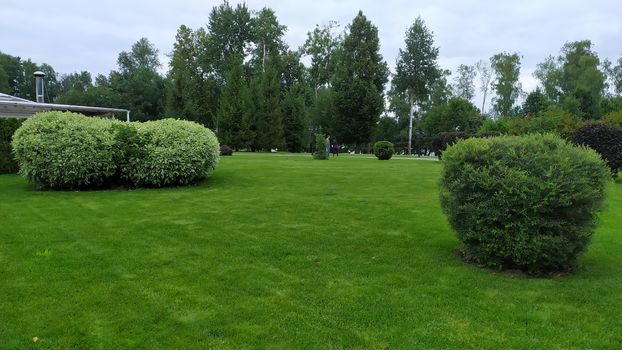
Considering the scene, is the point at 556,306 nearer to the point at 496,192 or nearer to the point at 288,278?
the point at 496,192

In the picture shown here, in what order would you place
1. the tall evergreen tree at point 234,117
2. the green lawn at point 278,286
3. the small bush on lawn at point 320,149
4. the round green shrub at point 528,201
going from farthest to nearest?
the tall evergreen tree at point 234,117, the small bush on lawn at point 320,149, the round green shrub at point 528,201, the green lawn at point 278,286

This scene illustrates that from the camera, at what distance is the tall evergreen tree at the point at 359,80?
35.6 meters

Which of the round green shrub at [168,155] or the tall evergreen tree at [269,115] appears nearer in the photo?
the round green shrub at [168,155]

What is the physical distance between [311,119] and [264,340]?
137ft

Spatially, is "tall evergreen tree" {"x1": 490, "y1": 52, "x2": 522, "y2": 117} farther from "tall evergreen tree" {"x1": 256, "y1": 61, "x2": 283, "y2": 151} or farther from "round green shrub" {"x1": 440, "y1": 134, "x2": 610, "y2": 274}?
"round green shrub" {"x1": 440, "y1": 134, "x2": 610, "y2": 274}

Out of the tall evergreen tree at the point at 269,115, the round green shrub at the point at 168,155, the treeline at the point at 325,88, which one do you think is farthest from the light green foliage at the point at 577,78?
the round green shrub at the point at 168,155

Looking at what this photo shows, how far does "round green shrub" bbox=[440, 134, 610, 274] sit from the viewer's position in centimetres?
401

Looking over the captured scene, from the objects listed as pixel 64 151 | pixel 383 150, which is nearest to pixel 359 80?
pixel 383 150

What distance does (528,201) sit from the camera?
4.03m

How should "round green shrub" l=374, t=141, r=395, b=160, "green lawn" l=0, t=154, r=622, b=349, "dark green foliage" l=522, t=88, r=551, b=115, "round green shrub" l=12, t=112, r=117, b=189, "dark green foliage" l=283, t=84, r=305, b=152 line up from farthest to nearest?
"dark green foliage" l=522, t=88, r=551, b=115
"dark green foliage" l=283, t=84, r=305, b=152
"round green shrub" l=374, t=141, r=395, b=160
"round green shrub" l=12, t=112, r=117, b=189
"green lawn" l=0, t=154, r=622, b=349

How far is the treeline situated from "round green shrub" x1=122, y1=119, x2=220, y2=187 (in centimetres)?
1893

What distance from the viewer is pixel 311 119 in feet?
145

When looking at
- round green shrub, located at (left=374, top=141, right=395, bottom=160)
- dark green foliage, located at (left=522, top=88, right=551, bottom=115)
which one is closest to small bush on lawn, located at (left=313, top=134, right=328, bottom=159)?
round green shrub, located at (left=374, top=141, right=395, bottom=160)

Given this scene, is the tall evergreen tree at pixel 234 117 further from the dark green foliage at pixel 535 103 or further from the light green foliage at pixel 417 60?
the dark green foliage at pixel 535 103
